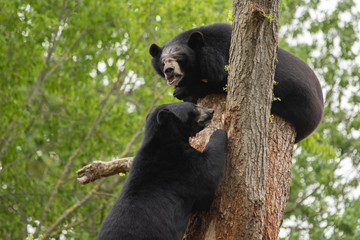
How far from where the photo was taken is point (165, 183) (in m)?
4.66

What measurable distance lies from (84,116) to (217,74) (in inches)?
320

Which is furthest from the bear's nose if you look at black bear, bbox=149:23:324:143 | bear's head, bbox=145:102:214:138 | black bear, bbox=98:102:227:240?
black bear, bbox=98:102:227:240

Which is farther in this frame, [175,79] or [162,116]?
[175,79]

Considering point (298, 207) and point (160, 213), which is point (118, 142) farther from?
point (160, 213)

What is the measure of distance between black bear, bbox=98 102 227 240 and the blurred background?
21.2ft

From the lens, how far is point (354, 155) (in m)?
15.2

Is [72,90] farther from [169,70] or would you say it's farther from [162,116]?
[162,116]

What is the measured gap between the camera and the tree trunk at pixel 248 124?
418 centimetres

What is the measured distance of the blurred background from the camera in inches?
456

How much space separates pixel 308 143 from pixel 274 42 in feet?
17.8

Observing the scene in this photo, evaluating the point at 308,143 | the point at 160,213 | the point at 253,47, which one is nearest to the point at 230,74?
the point at 253,47

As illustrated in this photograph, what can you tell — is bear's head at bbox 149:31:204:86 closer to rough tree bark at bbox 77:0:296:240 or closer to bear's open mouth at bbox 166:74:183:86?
bear's open mouth at bbox 166:74:183:86

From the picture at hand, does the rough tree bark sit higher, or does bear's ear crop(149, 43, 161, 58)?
bear's ear crop(149, 43, 161, 58)

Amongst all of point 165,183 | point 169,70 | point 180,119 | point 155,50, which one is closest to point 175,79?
point 169,70
